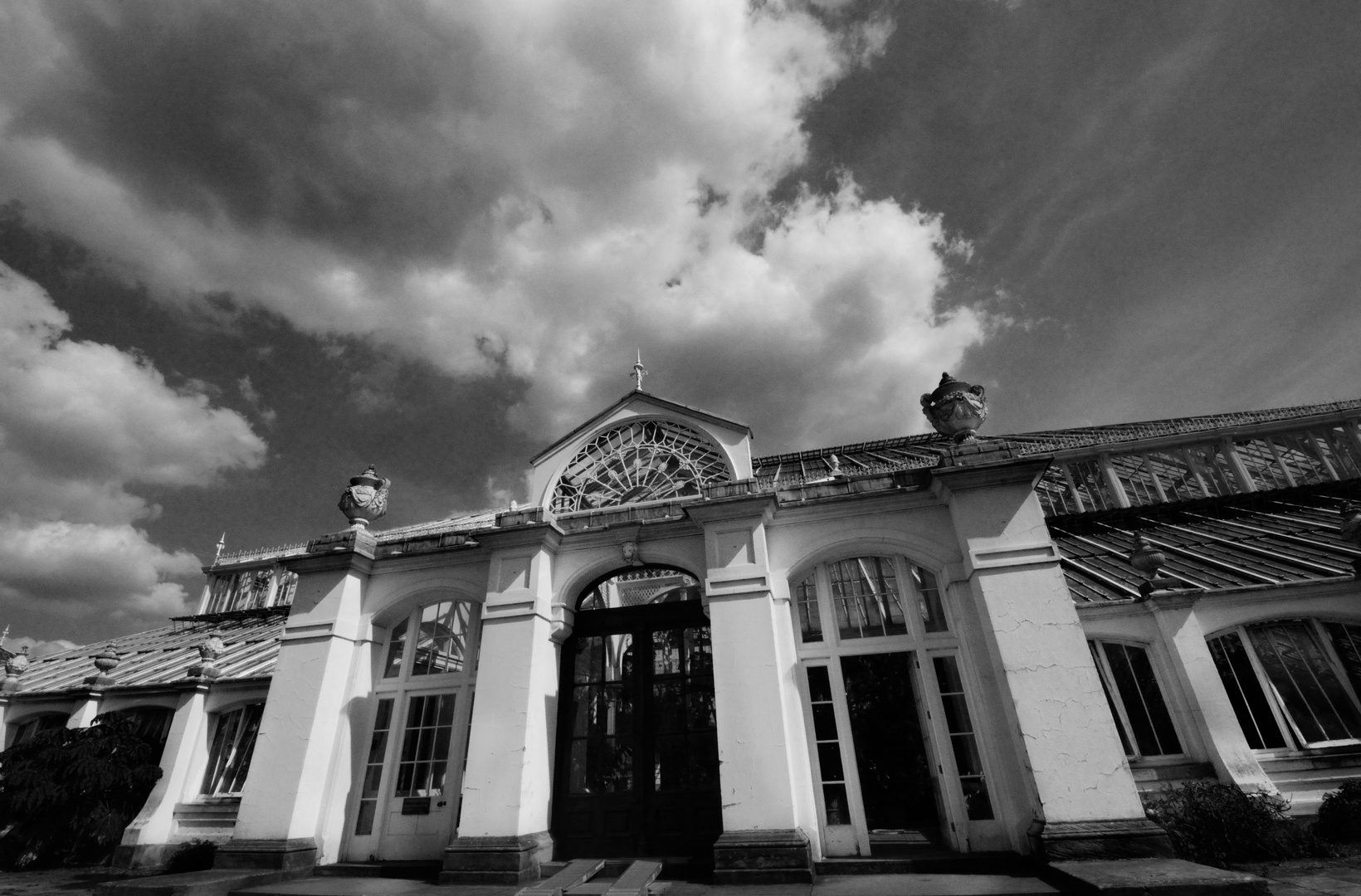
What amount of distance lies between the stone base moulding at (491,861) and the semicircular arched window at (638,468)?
15.6ft

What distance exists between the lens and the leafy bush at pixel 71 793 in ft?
32.0

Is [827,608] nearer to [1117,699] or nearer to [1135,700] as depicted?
[1117,699]

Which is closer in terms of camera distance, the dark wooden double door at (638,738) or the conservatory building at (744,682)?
the conservatory building at (744,682)

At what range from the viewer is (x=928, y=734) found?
749cm

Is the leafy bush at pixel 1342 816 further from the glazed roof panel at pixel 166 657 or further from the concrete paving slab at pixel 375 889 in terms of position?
the glazed roof panel at pixel 166 657

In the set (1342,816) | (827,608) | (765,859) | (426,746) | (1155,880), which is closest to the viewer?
(1155,880)

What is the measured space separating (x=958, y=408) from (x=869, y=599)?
9.84 feet

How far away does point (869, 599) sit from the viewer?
27.6ft

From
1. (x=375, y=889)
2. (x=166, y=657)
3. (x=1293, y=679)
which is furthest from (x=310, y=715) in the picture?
(x=1293, y=679)

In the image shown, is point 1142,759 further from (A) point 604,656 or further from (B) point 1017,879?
(A) point 604,656

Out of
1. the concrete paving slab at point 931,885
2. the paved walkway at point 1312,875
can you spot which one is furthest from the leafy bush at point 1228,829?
the concrete paving slab at point 931,885

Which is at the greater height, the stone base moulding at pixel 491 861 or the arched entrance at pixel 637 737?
the arched entrance at pixel 637 737

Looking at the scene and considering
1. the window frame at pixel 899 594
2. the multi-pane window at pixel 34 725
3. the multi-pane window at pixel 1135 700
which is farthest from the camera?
the multi-pane window at pixel 34 725

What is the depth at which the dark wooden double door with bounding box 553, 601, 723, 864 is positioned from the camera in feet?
26.3
